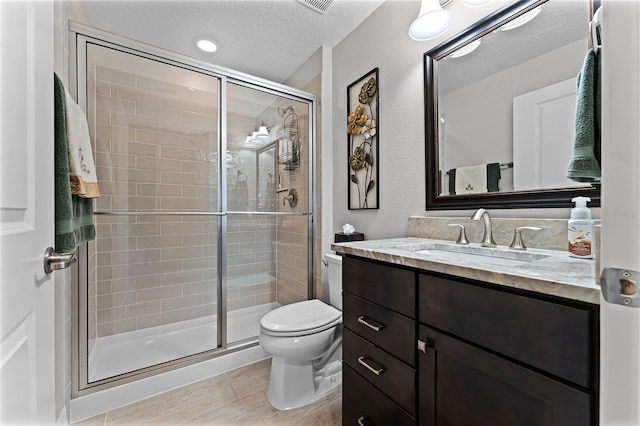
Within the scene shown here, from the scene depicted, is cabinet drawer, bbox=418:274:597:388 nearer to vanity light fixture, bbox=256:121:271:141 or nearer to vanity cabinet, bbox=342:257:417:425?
vanity cabinet, bbox=342:257:417:425

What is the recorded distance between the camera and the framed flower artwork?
5.68ft

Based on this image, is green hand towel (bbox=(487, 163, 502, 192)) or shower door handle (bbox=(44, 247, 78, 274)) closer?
shower door handle (bbox=(44, 247, 78, 274))

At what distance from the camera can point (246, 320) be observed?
2.23m

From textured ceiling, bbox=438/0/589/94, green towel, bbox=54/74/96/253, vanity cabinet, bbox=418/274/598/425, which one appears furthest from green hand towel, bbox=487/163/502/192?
green towel, bbox=54/74/96/253

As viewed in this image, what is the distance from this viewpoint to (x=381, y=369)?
0.93 m

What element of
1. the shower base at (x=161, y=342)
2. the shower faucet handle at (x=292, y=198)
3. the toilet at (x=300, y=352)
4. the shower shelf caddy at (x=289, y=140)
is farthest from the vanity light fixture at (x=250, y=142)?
the shower base at (x=161, y=342)

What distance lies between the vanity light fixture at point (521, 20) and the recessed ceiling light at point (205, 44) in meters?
1.93

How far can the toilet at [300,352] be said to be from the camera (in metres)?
1.39

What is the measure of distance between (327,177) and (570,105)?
149cm

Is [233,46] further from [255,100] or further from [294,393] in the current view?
[294,393]

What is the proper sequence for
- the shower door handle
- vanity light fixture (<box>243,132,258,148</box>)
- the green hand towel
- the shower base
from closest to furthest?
the shower door handle < the green hand towel < the shower base < vanity light fixture (<box>243,132,258,148</box>)

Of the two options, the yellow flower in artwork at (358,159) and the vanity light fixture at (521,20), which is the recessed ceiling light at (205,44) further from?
the vanity light fixture at (521,20)

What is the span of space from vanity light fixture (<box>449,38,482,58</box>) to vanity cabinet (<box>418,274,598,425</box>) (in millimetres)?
1110

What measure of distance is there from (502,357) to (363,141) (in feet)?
4.83
